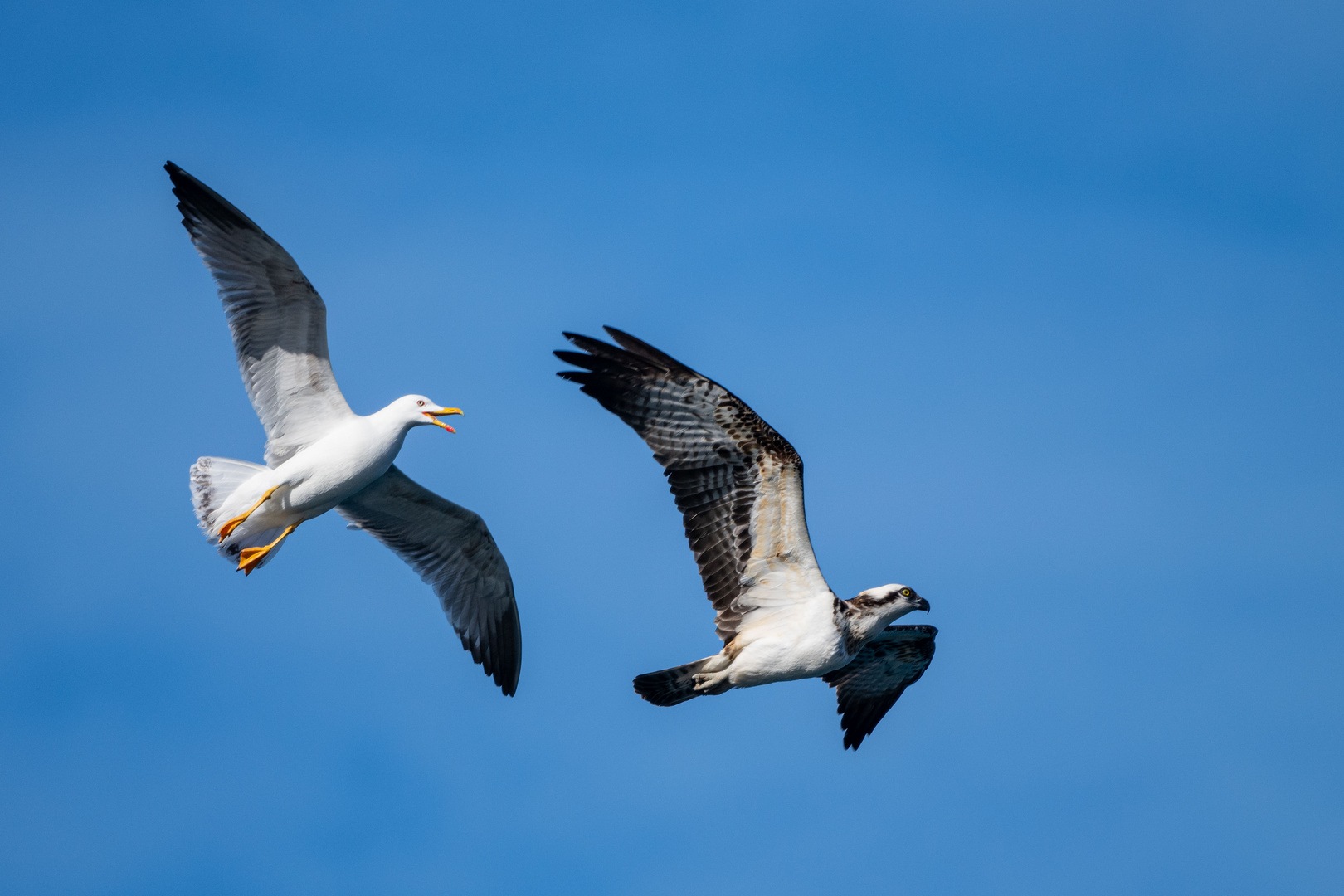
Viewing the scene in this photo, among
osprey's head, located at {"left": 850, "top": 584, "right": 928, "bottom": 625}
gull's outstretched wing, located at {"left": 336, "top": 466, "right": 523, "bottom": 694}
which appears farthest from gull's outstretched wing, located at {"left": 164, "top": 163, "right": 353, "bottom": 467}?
osprey's head, located at {"left": 850, "top": 584, "right": 928, "bottom": 625}

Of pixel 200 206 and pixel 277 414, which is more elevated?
pixel 200 206

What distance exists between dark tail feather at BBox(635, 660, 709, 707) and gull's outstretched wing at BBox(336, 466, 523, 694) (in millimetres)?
3905

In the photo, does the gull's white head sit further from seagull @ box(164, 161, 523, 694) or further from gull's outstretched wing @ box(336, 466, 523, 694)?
gull's outstretched wing @ box(336, 466, 523, 694)

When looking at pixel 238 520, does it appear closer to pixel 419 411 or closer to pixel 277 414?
pixel 277 414

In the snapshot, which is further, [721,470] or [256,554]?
[256,554]

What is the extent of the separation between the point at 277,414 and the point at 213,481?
127 centimetres

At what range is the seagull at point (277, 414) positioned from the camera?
53.5 feet

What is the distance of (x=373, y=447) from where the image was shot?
1633 cm

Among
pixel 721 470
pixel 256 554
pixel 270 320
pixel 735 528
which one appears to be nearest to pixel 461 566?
pixel 256 554

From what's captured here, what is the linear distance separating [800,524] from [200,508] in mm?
6773

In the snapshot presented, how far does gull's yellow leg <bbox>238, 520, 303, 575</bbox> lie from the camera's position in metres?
16.8

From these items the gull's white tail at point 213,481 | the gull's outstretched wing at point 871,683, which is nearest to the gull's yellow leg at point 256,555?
the gull's white tail at point 213,481

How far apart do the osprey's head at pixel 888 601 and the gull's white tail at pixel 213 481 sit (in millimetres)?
6739

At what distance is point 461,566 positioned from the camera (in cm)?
1861
